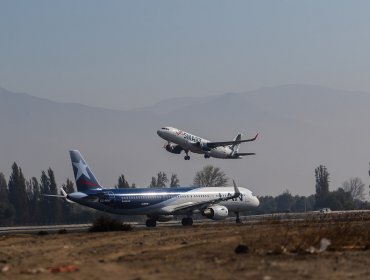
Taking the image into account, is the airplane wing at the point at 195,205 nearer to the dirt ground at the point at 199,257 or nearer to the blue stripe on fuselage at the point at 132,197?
the blue stripe on fuselage at the point at 132,197

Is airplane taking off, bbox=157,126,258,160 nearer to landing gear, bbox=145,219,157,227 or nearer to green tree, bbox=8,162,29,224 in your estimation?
landing gear, bbox=145,219,157,227

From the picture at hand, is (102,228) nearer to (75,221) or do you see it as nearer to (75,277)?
(75,277)

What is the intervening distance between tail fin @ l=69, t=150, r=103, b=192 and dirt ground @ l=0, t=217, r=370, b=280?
45.5 metres

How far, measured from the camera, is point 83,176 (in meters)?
81.0

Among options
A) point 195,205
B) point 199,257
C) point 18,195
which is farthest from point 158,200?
point 18,195

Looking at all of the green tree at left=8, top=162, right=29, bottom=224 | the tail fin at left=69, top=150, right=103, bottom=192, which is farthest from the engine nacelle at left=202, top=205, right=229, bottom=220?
the green tree at left=8, top=162, right=29, bottom=224

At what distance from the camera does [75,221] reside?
14700 cm

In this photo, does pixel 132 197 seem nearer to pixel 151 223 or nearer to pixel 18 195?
pixel 151 223

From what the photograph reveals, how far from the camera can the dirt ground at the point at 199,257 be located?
68.9ft

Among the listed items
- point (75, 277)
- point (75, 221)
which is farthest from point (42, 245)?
point (75, 221)

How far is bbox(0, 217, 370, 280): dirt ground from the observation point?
21016 millimetres

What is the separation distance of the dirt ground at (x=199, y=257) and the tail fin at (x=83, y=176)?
45515 mm

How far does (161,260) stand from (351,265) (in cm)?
551

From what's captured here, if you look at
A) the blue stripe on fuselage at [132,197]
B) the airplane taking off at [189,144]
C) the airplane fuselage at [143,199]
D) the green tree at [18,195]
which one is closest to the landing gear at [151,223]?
the airplane fuselage at [143,199]
